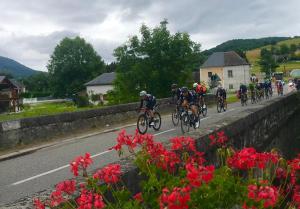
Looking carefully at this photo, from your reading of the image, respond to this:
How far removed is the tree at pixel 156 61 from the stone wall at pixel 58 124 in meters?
29.5

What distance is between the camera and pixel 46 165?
10.6 m

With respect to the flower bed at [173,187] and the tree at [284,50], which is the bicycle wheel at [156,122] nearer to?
the flower bed at [173,187]

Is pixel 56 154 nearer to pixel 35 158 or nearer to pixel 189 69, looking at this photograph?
pixel 35 158

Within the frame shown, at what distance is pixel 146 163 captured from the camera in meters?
3.60

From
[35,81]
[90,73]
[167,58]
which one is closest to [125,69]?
[167,58]

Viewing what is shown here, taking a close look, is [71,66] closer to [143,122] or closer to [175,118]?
[175,118]

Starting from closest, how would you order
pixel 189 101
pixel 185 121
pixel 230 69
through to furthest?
pixel 185 121 < pixel 189 101 < pixel 230 69

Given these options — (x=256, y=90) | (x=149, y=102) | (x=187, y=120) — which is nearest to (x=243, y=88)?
(x=256, y=90)

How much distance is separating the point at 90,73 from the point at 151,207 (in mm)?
112810

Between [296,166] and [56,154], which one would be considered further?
[56,154]

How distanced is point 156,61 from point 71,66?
62838 millimetres

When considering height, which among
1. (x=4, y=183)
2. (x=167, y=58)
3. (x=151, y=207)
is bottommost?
(x=4, y=183)

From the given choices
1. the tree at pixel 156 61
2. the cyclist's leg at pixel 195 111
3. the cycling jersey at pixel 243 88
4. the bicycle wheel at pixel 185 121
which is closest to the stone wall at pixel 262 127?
the cyclist's leg at pixel 195 111

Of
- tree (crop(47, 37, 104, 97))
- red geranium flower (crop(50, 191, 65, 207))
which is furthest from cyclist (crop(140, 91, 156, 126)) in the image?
tree (crop(47, 37, 104, 97))
